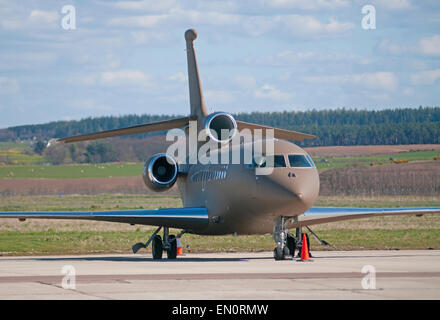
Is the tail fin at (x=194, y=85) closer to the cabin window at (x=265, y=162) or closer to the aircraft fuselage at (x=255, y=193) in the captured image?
the aircraft fuselage at (x=255, y=193)

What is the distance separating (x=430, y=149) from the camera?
446 feet

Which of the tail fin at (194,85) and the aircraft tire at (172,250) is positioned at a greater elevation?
the tail fin at (194,85)

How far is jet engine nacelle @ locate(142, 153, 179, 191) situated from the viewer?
29922 mm

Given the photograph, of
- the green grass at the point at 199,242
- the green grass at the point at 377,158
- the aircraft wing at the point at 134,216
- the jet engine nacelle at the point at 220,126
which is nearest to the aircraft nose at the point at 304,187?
the aircraft wing at the point at 134,216

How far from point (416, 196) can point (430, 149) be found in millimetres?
51808

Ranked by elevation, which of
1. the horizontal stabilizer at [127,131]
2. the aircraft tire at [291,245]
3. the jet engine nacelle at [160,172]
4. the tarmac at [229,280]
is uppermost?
the horizontal stabilizer at [127,131]

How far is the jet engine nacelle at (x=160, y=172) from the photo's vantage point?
98.2ft

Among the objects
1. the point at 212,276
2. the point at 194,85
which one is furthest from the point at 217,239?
the point at 212,276

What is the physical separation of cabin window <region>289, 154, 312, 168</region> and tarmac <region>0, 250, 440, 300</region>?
279 cm

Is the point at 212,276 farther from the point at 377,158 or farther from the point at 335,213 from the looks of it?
the point at 377,158

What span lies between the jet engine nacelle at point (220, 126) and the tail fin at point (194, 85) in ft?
3.12

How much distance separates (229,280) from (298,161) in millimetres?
7810

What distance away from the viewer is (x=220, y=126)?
30.9m
